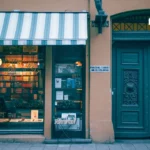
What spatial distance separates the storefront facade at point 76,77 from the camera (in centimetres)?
780

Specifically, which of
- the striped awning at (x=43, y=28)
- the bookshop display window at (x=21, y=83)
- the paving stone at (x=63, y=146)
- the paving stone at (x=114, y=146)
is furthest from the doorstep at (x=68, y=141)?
the striped awning at (x=43, y=28)

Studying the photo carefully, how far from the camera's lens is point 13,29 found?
7215 millimetres

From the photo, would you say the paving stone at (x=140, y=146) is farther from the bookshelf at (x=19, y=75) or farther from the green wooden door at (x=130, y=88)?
the bookshelf at (x=19, y=75)

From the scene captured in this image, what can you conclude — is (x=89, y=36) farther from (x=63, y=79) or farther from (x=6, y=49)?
(x=6, y=49)

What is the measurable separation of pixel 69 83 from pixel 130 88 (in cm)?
180

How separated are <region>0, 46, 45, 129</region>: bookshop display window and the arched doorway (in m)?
2.20

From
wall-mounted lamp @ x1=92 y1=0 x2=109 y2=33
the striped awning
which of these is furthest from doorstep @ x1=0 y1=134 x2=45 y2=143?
wall-mounted lamp @ x1=92 y1=0 x2=109 y2=33

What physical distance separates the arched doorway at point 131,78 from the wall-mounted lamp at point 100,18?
1.83 feet

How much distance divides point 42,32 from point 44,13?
95 cm

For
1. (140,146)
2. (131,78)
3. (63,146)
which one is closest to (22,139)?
(63,146)

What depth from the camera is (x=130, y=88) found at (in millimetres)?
8305

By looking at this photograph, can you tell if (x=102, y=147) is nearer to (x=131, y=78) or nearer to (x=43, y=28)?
(x=131, y=78)

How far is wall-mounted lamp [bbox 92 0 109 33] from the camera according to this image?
7.05m

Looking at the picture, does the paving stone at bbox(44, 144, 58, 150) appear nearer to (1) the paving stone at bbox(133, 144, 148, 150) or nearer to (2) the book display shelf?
(2) the book display shelf
